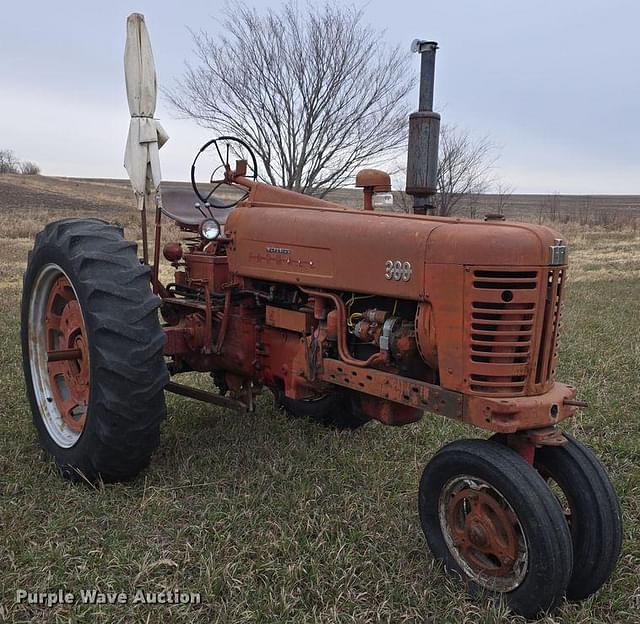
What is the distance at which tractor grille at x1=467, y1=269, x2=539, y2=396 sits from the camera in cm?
254

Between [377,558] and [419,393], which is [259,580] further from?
[419,393]

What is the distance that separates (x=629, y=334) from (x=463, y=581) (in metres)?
5.45

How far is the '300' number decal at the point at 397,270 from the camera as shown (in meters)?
2.80

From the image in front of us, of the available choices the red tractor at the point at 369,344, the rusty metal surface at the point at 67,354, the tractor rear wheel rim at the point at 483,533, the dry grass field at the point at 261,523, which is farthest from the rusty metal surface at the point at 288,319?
the tractor rear wheel rim at the point at 483,533

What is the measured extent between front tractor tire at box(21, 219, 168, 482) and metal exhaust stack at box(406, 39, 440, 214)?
1.47 m

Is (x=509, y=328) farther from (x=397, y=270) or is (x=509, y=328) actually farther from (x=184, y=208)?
(x=184, y=208)

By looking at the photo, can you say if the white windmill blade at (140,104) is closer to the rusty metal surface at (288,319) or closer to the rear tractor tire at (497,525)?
the rusty metal surface at (288,319)

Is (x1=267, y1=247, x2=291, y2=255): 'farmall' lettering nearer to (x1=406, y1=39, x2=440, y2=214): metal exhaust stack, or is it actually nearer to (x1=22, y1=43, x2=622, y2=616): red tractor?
(x1=22, y1=43, x2=622, y2=616): red tractor

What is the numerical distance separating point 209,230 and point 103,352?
1.02 meters

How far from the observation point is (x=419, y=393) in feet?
9.15

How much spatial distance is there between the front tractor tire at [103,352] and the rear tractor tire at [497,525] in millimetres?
1422

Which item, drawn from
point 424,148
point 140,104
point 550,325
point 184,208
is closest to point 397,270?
point 550,325

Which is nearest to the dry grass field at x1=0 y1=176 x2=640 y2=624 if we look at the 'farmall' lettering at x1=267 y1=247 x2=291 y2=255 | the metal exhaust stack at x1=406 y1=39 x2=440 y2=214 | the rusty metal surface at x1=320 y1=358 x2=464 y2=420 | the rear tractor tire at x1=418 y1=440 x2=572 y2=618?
the rear tractor tire at x1=418 y1=440 x2=572 y2=618

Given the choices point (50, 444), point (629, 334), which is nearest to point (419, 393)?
point (50, 444)
